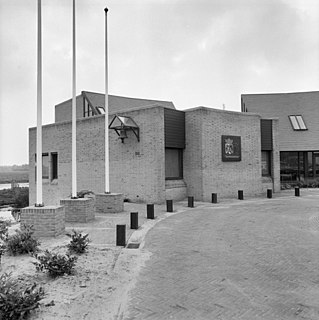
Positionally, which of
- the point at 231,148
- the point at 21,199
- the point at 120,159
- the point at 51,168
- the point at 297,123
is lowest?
the point at 21,199

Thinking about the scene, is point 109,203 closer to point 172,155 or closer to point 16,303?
point 172,155

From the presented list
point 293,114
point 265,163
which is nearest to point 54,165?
point 265,163

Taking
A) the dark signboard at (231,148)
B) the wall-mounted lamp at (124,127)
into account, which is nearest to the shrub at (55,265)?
the wall-mounted lamp at (124,127)

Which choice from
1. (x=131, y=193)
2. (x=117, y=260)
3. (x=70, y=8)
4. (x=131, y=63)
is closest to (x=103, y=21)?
(x=70, y=8)

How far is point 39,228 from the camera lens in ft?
28.1

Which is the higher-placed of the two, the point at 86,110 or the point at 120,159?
the point at 86,110

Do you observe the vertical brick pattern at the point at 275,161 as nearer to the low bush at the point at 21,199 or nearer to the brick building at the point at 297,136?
the brick building at the point at 297,136

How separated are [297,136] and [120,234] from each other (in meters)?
22.8

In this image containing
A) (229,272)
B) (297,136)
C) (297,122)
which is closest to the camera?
(229,272)

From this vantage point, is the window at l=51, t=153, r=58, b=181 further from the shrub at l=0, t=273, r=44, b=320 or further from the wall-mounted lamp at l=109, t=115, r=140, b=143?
the shrub at l=0, t=273, r=44, b=320

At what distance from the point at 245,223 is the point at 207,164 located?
23.1 feet

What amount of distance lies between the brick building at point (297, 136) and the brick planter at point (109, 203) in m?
17.2

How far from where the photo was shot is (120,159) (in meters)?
17.7

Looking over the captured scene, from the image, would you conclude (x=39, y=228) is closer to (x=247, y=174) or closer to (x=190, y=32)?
(x=190, y=32)
